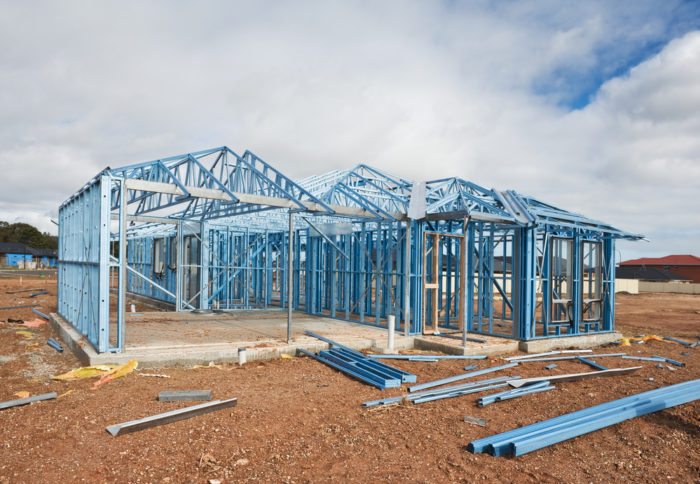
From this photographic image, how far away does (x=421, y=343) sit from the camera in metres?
11.4

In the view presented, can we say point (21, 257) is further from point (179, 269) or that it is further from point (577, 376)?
point (577, 376)

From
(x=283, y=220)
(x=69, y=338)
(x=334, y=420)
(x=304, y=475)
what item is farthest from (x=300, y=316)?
(x=304, y=475)

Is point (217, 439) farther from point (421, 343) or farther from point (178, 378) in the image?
point (421, 343)

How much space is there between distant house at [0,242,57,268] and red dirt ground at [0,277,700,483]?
69748 millimetres

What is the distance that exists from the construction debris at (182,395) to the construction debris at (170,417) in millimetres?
281

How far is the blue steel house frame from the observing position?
9.86 meters

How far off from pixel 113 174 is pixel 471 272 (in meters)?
8.68

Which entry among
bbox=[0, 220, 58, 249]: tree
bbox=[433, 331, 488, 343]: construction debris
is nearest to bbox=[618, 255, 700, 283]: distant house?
bbox=[433, 331, 488, 343]: construction debris

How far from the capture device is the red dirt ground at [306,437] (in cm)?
471

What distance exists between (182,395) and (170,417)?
869 millimetres

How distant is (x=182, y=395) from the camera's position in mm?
6738

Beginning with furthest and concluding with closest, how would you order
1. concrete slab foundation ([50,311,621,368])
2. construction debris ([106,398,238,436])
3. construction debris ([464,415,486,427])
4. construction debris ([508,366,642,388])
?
concrete slab foundation ([50,311,621,368]) → construction debris ([508,366,642,388]) → construction debris ([464,415,486,427]) → construction debris ([106,398,238,436])

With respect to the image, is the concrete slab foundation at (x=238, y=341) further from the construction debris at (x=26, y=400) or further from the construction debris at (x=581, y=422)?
the construction debris at (x=581, y=422)

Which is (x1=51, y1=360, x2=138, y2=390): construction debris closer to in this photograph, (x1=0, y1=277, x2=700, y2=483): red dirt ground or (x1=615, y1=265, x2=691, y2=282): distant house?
(x1=0, y1=277, x2=700, y2=483): red dirt ground
